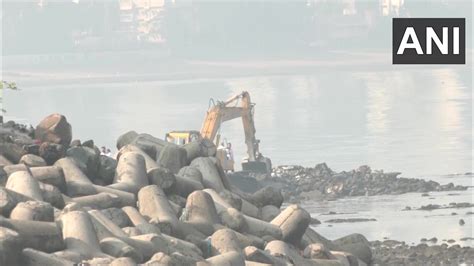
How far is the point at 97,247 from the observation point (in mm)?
12070

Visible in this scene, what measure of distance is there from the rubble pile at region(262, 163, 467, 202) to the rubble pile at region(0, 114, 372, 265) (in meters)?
31.5

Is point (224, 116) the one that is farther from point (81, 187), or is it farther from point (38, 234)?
point (38, 234)

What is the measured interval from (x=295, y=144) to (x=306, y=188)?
3065 cm

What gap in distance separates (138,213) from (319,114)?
10076 centimetres

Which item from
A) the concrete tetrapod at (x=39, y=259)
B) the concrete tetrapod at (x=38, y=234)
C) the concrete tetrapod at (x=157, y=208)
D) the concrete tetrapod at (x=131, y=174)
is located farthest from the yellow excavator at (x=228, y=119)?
the concrete tetrapod at (x=39, y=259)

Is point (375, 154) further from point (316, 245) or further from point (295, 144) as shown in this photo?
point (316, 245)

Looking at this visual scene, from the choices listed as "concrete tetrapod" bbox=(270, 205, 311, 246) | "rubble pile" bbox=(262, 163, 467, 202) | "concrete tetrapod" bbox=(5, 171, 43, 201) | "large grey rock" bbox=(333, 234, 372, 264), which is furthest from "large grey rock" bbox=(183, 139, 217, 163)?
"rubble pile" bbox=(262, 163, 467, 202)

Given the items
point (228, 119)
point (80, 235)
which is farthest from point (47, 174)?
point (228, 119)

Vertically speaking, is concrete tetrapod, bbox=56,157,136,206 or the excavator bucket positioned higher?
concrete tetrapod, bbox=56,157,136,206

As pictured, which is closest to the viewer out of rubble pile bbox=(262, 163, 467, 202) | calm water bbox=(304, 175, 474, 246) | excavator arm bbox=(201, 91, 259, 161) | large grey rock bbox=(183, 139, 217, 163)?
large grey rock bbox=(183, 139, 217, 163)

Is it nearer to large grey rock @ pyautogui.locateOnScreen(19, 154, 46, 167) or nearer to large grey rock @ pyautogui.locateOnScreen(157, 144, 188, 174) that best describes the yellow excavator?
large grey rock @ pyautogui.locateOnScreen(157, 144, 188, 174)

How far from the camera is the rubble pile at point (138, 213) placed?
1194 centimetres

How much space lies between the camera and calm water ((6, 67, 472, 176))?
71.0 m

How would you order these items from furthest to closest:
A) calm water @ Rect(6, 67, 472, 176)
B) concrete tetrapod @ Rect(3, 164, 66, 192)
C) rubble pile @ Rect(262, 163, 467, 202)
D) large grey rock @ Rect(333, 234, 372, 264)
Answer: calm water @ Rect(6, 67, 472, 176) < rubble pile @ Rect(262, 163, 467, 202) < large grey rock @ Rect(333, 234, 372, 264) < concrete tetrapod @ Rect(3, 164, 66, 192)
